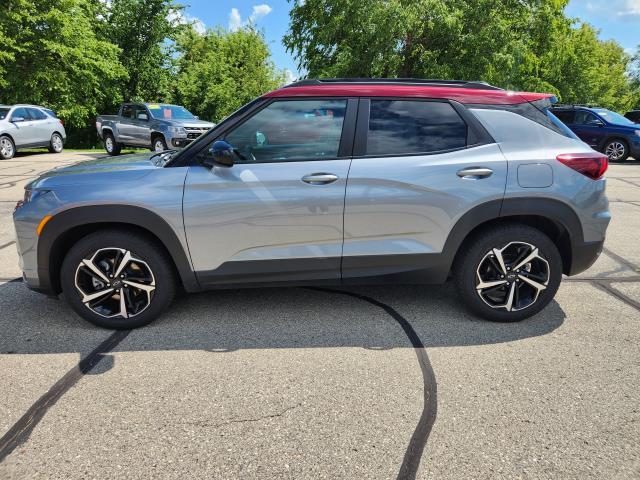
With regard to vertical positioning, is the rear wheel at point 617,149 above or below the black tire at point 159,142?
above

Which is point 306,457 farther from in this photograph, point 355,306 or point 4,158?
point 4,158

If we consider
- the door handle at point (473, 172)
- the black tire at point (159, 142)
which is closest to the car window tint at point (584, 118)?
the black tire at point (159, 142)

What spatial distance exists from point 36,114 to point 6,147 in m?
1.79

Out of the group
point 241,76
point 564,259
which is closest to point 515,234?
point 564,259

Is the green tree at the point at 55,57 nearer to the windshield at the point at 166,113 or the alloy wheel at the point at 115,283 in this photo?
the windshield at the point at 166,113

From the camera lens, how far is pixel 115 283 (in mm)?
3320

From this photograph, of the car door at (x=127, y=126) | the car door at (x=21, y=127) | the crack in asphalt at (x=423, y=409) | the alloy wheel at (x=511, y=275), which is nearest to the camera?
the crack in asphalt at (x=423, y=409)

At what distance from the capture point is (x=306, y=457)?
216cm

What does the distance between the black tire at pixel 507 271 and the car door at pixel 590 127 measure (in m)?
14.1

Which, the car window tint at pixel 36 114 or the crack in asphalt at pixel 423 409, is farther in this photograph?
the car window tint at pixel 36 114

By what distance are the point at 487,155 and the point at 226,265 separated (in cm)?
198

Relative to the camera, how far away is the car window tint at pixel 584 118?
15.6 metres

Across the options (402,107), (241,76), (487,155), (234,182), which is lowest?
(234,182)

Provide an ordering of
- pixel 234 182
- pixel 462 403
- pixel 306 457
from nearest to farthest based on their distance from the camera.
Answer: pixel 306 457 < pixel 462 403 < pixel 234 182
